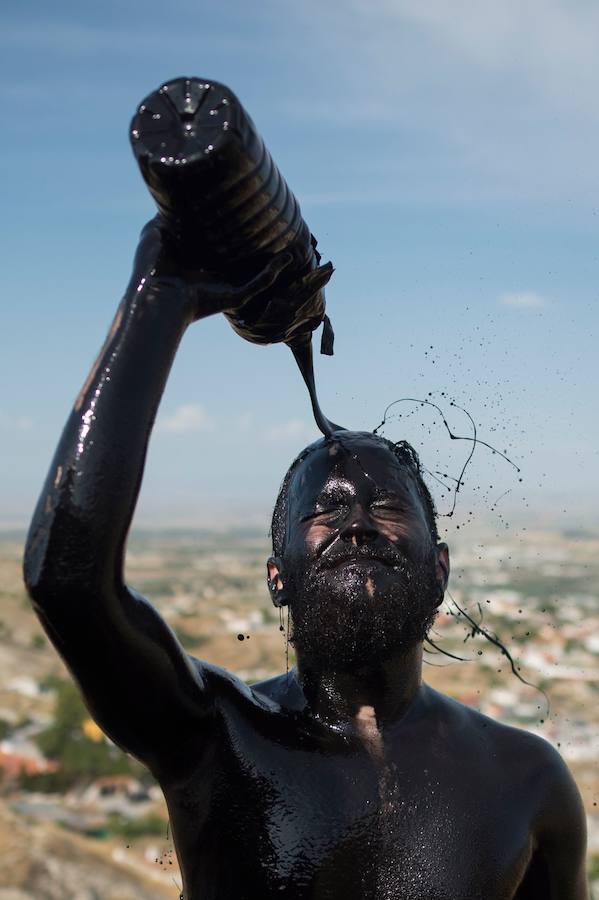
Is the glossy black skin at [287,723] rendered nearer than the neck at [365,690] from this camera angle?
→ Yes

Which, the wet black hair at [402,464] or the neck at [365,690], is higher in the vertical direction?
the wet black hair at [402,464]

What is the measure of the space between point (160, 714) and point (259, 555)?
553 feet

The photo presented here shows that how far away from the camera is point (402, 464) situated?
118 inches

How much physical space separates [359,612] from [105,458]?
2.45 feet

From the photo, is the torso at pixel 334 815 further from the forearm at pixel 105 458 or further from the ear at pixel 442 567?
the forearm at pixel 105 458

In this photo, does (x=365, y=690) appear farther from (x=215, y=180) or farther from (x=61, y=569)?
(x=215, y=180)

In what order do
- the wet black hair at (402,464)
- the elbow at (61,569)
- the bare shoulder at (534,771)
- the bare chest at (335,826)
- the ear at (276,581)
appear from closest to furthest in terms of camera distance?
the elbow at (61,569) < the bare chest at (335,826) < the bare shoulder at (534,771) < the ear at (276,581) < the wet black hair at (402,464)

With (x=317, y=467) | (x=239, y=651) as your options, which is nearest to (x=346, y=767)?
(x=317, y=467)

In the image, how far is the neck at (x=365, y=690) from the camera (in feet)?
8.90

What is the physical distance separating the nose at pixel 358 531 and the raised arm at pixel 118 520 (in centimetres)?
51

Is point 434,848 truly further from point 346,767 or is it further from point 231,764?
point 231,764

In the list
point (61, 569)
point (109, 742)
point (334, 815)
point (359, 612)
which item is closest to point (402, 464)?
point (359, 612)

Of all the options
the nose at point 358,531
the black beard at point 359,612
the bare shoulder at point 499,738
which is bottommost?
the bare shoulder at point 499,738

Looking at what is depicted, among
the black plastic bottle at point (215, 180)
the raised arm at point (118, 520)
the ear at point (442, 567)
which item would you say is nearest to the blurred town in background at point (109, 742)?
the ear at point (442, 567)
